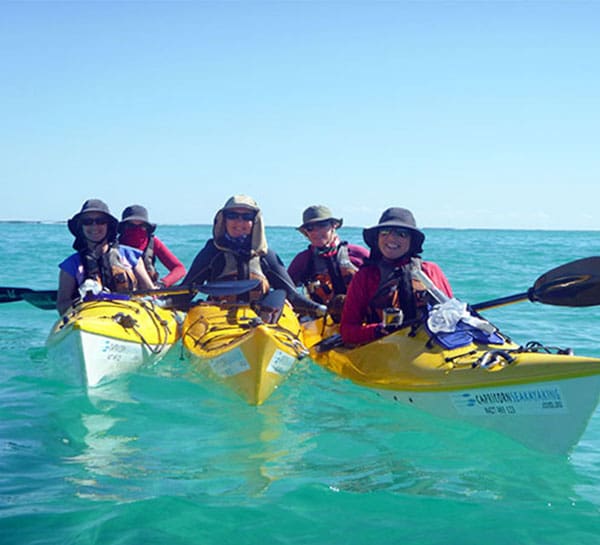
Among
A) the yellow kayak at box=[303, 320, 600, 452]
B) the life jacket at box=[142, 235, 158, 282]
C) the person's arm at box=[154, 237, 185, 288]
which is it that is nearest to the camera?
the yellow kayak at box=[303, 320, 600, 452]

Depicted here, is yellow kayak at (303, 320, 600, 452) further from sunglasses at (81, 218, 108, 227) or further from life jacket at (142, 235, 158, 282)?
life jacket at (142, 235, 158, 282)

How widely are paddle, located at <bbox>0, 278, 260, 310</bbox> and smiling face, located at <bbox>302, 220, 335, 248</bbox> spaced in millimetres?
1226

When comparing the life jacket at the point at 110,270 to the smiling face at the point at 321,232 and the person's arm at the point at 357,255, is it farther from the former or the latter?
the person's arm at the point at 357,255

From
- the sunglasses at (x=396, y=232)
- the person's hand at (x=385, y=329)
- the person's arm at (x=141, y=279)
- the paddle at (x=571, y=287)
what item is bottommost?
the person's hand at (x=385, y=329)

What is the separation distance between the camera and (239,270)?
6965 millimetres

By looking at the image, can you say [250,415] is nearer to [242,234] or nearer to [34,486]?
[34,486]

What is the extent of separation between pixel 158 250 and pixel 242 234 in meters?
2.79

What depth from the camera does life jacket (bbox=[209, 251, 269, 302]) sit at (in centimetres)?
690

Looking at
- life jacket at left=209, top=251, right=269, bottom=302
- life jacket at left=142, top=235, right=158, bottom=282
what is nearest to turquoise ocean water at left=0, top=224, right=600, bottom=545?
life jacket at left=209, top=251, right=269, bottom=302

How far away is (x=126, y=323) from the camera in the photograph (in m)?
6.33

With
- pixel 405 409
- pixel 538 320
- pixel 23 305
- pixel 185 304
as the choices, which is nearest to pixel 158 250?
pixel 185 304

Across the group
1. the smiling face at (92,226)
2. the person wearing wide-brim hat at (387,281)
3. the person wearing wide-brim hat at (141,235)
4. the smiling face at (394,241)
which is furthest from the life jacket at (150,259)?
the smiling face at (394,241)

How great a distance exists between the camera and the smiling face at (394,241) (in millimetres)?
5668

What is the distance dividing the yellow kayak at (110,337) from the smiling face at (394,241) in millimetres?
2329
